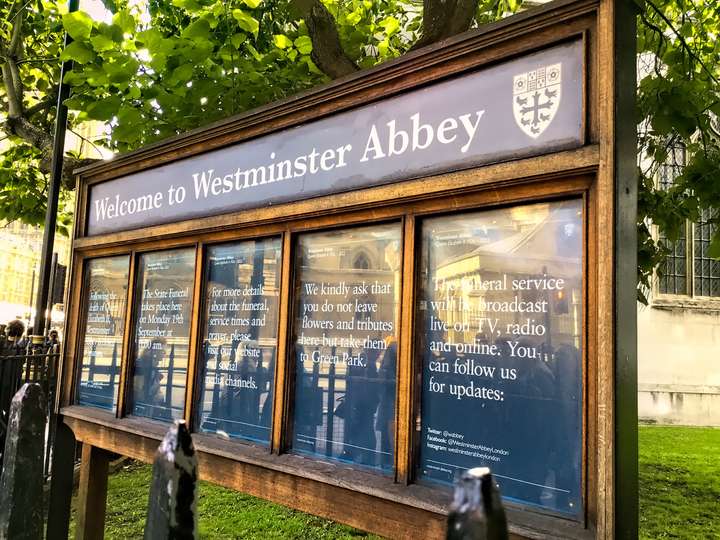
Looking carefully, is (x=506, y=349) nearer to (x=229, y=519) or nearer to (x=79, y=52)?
(x=79, y=52)

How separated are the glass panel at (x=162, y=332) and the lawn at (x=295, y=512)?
251 cm

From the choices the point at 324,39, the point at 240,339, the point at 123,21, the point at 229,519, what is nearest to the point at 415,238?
the point at 240,339

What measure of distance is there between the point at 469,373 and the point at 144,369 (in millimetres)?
2012

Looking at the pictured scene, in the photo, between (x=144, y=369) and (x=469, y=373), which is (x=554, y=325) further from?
(x=144, y=369)

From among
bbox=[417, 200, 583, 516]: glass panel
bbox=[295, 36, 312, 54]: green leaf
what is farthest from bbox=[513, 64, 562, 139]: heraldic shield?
bbox=[295, 36, 312, 54]: green leaf

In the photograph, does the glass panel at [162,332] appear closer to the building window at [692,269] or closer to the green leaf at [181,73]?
the green leaf at [181,73]

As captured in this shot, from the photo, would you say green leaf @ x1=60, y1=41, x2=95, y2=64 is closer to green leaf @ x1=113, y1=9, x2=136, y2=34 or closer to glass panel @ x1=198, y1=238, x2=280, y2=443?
green leaf @ x1=113, y1=9, x2=136, y2=34

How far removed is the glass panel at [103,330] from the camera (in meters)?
3.40

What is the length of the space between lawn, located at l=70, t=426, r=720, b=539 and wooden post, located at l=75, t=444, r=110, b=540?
5.83 ft

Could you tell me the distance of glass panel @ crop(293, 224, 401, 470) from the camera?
208 cm

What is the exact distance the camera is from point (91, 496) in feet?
11.2

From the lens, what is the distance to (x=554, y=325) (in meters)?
1.66

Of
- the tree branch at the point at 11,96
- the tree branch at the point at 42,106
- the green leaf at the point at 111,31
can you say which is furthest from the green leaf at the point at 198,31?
the tree branch at the point at 42,106

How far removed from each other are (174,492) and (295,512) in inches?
197
